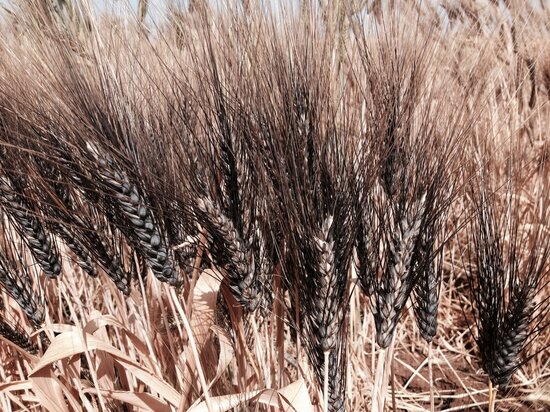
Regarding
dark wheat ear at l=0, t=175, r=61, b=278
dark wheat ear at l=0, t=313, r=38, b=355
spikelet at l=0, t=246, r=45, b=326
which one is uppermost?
dark wheat ear at l=0, t=175, r=61, b=278

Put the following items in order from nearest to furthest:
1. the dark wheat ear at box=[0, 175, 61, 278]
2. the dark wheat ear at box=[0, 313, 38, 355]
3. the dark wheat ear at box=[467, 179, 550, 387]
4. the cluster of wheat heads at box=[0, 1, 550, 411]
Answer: the cluster of wheat heads at box=[0, 1, 550, 411], the dark wheat ear at box=[467, 179, 550, 387], the dark wheat ear at box=[0, 175, 61, 278], the dark wheat ear at box=[0, 313, 38, 355]

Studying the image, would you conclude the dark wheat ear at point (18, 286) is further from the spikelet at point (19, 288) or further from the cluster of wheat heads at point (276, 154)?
the cluster of wheat heads at point (276, 154)

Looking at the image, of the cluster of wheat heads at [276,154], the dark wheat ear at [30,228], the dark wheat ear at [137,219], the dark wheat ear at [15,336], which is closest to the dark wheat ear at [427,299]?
the cluster of wheat heads at [276,154]

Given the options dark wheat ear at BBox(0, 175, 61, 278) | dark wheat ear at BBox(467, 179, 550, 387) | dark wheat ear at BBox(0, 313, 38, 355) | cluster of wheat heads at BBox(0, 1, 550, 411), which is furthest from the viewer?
dark wheat ear at BBox(0, 313, 38, 355)

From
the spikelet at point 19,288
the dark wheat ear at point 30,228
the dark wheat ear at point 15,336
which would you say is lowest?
the dark wheat ear at point 15,336

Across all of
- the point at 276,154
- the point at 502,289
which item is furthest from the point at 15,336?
the point at 502,289

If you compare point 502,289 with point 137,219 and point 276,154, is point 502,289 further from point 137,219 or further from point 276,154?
point 137,219

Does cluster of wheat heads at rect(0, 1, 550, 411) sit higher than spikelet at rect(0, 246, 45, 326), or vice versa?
cluster of wheat heads at rect(0, 1, 550, 411)

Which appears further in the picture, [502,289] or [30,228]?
[30,228]

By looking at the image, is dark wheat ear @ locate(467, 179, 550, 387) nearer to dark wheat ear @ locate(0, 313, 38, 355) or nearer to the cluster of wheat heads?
the cluster of wheat heads

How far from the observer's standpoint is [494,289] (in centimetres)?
84

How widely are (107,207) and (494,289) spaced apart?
2.14 feet

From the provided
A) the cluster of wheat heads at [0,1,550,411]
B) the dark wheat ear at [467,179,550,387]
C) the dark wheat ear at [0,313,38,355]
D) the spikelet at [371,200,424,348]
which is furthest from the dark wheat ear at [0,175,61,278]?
the dark wheat ear at [467,179,550,387]

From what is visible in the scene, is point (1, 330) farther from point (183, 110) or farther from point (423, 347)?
point (423, 347)
